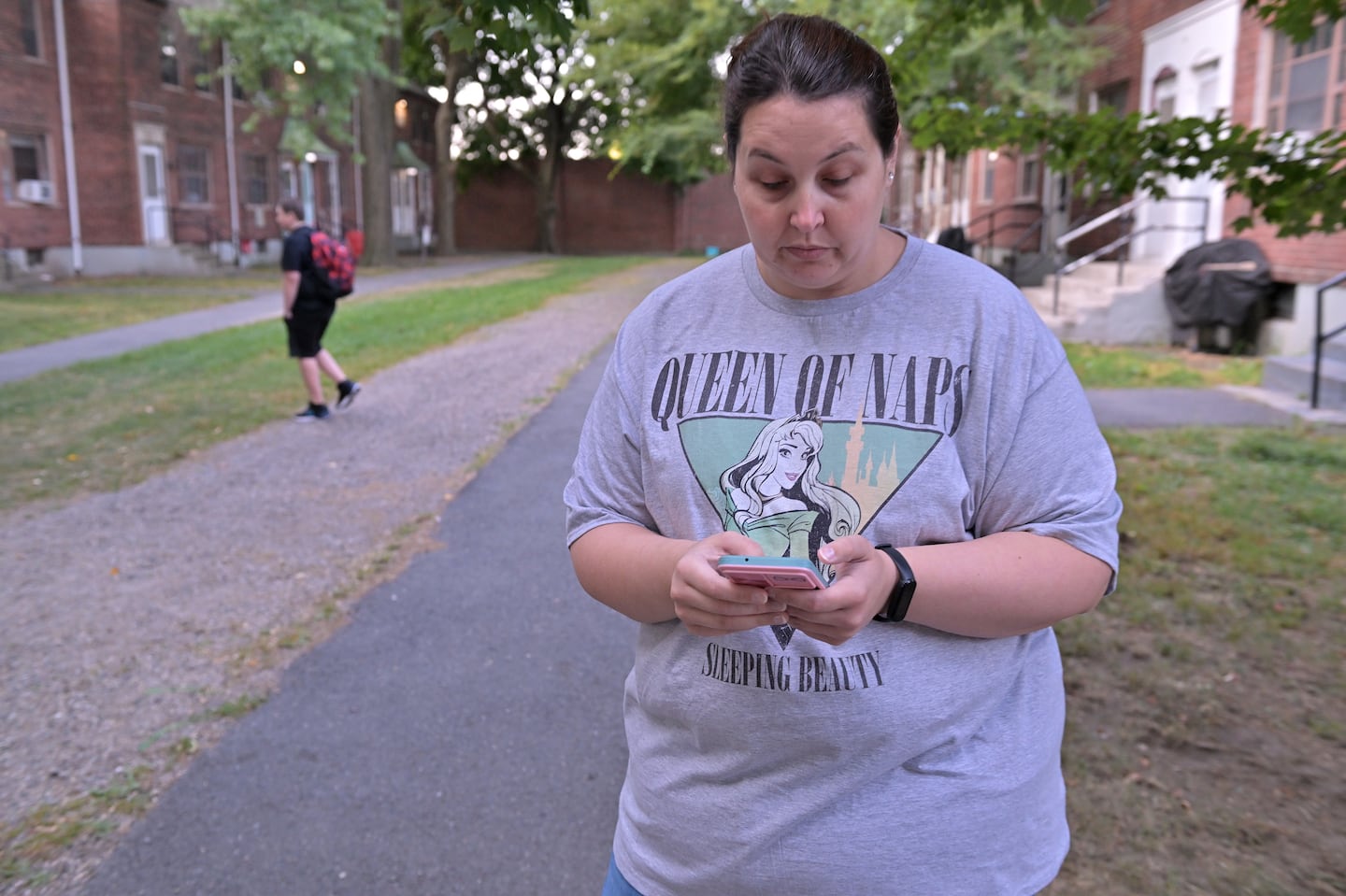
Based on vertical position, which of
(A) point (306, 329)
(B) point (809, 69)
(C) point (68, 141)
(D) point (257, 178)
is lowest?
(A) point (306, 329)

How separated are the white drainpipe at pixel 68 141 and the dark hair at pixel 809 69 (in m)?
28.0

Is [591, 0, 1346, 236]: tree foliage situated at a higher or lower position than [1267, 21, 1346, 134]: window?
lower

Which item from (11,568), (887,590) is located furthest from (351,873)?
(11,568)

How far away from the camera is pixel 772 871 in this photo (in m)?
1.56

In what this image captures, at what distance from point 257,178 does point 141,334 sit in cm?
1993

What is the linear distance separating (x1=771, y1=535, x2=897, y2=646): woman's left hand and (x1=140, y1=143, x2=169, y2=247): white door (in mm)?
29867

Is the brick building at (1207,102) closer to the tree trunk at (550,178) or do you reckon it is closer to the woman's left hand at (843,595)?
the woman's left hand at (843,595)

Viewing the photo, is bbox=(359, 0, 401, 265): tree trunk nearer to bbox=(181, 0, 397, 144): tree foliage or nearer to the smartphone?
bbox=(181, 0, 397, 144): tree foliage

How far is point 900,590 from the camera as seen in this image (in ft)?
4.73

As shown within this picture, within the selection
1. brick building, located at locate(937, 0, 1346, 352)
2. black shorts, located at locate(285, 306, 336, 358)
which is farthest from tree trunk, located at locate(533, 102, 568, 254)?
black shorts, located at locate(285, 306, 336, 358)

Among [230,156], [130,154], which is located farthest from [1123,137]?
[230,156]

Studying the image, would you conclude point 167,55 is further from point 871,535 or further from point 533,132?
point 871,535

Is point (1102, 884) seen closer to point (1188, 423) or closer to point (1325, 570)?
point (1325, 570)

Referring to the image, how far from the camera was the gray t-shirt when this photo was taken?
152 centimetres
